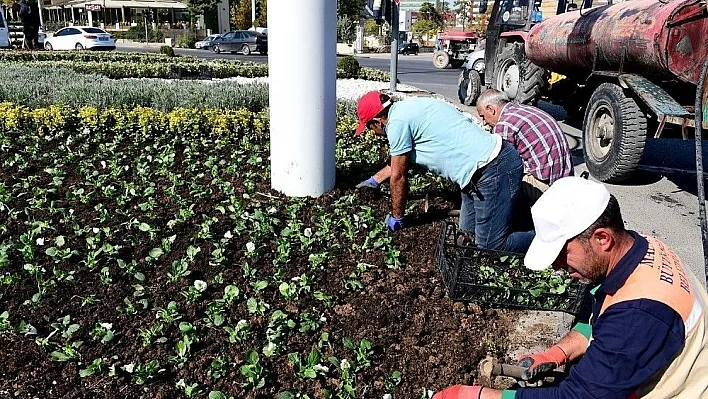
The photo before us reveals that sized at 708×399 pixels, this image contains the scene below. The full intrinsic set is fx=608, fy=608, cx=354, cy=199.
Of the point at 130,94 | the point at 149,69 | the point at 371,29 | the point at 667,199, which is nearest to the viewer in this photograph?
the point at 667,199

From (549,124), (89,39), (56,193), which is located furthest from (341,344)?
(89,39)

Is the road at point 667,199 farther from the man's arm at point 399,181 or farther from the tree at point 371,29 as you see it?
the tree at point 371,29

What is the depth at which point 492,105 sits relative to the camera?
4.33m

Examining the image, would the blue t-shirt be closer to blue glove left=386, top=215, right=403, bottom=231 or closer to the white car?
blue glove left=386, top=215, right=403, bottom=231

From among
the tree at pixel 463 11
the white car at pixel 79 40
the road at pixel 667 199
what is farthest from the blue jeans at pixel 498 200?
the tree at pixel 463 11

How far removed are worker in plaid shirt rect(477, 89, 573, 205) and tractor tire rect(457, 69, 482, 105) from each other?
7354 millimetres

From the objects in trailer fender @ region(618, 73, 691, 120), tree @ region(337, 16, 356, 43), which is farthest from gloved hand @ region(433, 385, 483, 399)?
tree @ region(337, 16, 356, 43)

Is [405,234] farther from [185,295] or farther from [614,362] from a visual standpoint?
[614,362]

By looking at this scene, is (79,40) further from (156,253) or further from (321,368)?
(321,368)

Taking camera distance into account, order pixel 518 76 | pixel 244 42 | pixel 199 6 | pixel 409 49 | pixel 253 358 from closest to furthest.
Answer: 1. pixel 253 358
2. pixel 518 76
3. pixel 244 42
4. pixel 409 49
5. pixel 199 6

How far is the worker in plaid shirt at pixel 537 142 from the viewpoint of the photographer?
4047mm

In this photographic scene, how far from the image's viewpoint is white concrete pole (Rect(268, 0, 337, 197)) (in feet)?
14.9

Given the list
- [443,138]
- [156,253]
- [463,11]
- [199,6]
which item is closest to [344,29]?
[463,11]

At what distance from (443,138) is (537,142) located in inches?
30.2
